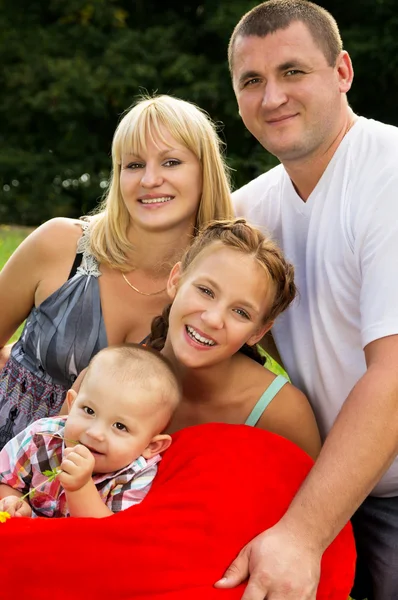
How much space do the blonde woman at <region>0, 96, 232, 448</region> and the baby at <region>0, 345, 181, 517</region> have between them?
0.81 metres

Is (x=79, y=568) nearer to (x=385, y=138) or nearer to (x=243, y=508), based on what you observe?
(x=243, y=508)

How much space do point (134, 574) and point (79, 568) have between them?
0.46ft

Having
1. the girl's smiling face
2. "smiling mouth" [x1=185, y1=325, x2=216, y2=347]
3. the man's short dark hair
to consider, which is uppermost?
the man's short dark hair

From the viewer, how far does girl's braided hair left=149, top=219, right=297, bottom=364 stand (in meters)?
2.89

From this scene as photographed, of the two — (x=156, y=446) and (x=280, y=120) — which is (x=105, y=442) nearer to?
(x=156, y=446)

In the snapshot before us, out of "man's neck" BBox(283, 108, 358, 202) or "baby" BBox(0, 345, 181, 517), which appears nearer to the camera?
"baby" BBox(0, 345, 181, 517)

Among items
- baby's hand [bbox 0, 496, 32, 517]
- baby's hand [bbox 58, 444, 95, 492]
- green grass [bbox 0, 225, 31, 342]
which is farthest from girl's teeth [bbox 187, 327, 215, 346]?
green grass [bbox 0, 225, 31, 342]

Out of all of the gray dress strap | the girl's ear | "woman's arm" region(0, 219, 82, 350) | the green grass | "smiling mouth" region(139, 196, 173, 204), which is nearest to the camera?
the girl's ear

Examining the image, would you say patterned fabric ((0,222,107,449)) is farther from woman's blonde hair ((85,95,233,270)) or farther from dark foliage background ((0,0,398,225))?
dark foliage background ((0,0,398,225))

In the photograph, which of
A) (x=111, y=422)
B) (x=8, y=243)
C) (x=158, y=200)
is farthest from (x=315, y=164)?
(x=8, y=243)

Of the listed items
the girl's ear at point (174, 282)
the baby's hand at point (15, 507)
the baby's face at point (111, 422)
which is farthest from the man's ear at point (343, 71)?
the baby's hand at point (15, 507)

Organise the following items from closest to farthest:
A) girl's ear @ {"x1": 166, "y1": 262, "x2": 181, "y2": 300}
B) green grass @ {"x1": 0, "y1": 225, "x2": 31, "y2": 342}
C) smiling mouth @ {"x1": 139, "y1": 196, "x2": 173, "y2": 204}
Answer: girl's ear @ {"x1": 166, "y1": 262, "x2": 181, "y2": 300}, smiling mouth @ {"x1": 139, "y1": 196, "x2": 173, "y2": 204}, green grass @ {"x1": 0, "y1": 225, "x2": 31, "y2": 342}

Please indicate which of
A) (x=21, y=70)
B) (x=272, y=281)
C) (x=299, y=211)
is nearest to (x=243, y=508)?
(x=272, y=281)

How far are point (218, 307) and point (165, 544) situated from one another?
0.78 meters
